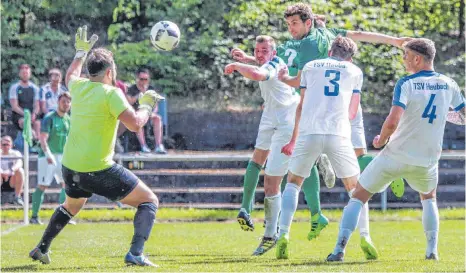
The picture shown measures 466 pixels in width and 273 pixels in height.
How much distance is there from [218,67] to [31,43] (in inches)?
156

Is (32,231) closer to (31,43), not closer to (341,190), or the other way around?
(341,190)

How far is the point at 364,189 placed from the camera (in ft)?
32.2

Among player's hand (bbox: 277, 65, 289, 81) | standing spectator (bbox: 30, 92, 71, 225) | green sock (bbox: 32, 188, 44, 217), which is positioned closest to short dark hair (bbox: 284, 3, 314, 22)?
player's hand (bbox: 277, 65, 289, 81)

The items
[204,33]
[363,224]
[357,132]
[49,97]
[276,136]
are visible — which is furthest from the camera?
[204,33]

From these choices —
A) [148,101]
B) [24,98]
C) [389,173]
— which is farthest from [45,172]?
[389,173]

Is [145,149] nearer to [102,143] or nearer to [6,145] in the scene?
[6,145]

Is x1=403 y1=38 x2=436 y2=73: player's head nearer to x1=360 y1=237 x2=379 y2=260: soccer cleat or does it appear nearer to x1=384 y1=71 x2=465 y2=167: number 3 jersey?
x1=384 y1=71 x2=465 y2=167: number 3 jersey

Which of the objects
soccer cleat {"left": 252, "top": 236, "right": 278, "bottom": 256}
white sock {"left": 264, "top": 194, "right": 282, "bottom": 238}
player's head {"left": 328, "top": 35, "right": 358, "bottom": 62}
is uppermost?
player's head {"left": 328, "top": 35, "right": 358, "bottom": 62}

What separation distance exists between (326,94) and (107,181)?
2163 millimetres

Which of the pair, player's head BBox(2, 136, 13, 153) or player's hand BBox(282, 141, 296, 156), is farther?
player's head BBox(2, 136, 13, 153)

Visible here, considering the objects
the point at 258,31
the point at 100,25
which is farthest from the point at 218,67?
the point at 100,25

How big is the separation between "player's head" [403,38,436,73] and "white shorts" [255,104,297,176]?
2.26 m

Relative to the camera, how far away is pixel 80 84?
9.69m

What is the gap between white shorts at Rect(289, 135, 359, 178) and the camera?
1020cm
